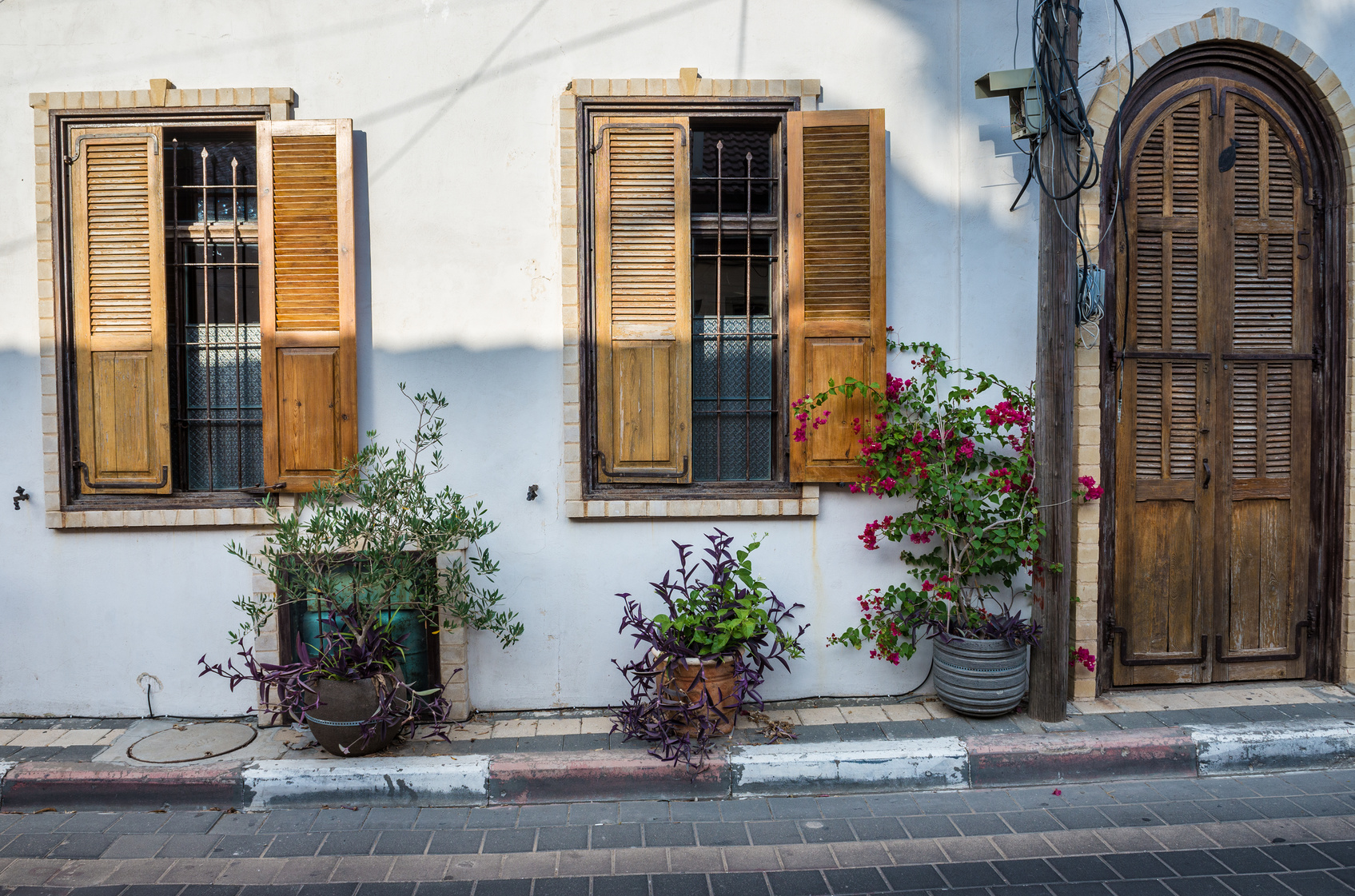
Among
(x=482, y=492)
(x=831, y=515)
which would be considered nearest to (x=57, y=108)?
(x=482, y=492)

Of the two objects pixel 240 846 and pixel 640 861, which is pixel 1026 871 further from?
pixel 240 846

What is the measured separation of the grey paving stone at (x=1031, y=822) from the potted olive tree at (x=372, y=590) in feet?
7.92

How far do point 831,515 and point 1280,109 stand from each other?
3.47 m

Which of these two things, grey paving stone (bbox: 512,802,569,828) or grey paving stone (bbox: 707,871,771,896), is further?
grey paving stone (bbox: 512,802,569,828)

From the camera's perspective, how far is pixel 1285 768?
4164mm

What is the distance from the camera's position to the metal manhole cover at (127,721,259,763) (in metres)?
4.12

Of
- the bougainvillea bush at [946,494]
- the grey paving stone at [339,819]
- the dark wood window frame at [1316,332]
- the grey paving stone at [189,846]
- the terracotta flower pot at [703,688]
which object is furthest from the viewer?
the dark wood window frame at [1316,332]

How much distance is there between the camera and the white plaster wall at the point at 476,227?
453 centimetres

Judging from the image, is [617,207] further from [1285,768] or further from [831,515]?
[1285,768]

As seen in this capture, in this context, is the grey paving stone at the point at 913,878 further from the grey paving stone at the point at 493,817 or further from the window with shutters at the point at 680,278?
the window with shutters at the point at 680,278

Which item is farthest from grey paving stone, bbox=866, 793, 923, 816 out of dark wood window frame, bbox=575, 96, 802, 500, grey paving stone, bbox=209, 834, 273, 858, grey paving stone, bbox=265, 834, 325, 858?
grey paving stone, bbox=209, 834, 273, 858

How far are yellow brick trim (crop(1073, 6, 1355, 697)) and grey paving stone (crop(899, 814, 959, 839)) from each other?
1.50 m

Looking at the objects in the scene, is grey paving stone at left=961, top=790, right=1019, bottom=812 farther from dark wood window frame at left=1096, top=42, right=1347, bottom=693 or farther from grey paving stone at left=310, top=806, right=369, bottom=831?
grey paving stone at left=310, top=806, right=369, bottom=831

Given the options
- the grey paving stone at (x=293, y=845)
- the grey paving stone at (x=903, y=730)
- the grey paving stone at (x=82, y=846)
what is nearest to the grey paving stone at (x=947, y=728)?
the grey paving stone at (x=903, y=730)
